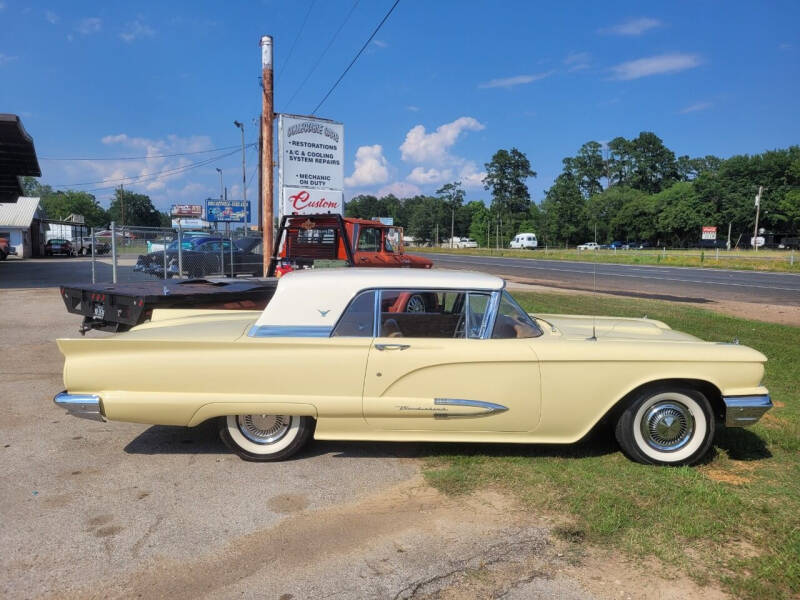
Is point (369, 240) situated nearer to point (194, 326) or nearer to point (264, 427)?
point (194, 326)

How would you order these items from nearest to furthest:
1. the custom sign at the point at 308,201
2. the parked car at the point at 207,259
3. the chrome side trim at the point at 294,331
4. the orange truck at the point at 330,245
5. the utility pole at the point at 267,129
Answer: the chrome side trim at the point at 294,331 → the orange truck at the point at 330,245 → the utility pole at the point at 267,129 → the custom sign at the point at 308,201 → the parked car at the point at 207,259

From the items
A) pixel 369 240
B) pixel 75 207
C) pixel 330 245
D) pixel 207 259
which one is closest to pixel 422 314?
pixel 330 245

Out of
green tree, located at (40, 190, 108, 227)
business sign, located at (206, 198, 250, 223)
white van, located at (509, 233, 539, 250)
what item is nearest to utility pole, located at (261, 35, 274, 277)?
business sign, located at (206, 198, 250, 223)

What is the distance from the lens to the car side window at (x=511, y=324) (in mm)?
4062

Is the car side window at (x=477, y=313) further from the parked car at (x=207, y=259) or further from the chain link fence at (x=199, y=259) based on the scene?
the parked car at (x=207, y=259)

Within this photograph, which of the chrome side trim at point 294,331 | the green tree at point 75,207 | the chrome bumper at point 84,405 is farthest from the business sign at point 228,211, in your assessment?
the green tree at point 75,207

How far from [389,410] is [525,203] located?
119 meters

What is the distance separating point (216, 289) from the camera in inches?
292

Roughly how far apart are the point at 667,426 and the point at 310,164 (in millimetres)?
13108

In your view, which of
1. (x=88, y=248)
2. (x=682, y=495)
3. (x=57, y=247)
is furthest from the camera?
(x=88, y=248)

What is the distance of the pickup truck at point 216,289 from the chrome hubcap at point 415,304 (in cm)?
360

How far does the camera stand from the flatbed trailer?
253 inches

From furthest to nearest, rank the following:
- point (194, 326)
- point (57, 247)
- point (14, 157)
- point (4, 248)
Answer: point (57, 247)
point (4, 248)
point (14, 157)
point (194, 326)

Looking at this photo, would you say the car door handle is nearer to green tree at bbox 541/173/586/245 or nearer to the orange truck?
the orange truck
